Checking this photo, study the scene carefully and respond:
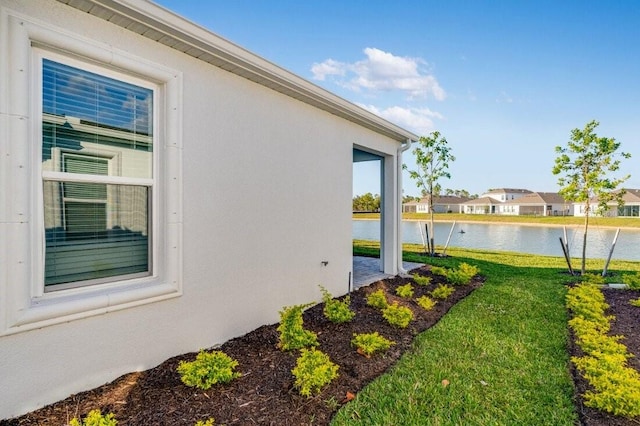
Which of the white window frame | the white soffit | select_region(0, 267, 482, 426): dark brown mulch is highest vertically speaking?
the white soffit

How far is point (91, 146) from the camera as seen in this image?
286cm

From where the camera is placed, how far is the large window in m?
2.64

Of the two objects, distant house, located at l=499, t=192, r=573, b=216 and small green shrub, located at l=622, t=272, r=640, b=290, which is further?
distant house, located at l=499, t=192, r=573, b=216

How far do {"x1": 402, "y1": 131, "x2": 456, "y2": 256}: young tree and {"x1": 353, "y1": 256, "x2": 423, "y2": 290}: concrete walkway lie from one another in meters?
2.97

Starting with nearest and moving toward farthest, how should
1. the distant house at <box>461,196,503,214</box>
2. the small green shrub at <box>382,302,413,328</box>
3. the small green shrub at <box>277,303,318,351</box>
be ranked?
1. the small green shrub at <box>277,303,318,351</box>
2. the small green shrub at <box>382,302,413,328</box>
3. the distant house at <box>461,196,503,214</box>

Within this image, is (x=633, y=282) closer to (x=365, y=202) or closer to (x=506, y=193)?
(x=365, y=202)

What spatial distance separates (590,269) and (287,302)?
A: 922 centimetres

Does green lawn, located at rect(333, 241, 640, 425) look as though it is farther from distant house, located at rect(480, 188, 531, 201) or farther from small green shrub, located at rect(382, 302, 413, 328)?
distant house, located at rect(480, 188, 531, 201)

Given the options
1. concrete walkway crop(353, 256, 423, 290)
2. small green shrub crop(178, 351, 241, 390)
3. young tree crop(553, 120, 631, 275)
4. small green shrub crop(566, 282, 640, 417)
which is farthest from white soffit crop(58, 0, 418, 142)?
young tree crop(553, 120, 631, 275)

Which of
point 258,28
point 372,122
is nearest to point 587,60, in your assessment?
point 372,122

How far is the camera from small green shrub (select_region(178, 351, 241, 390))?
2.78 m

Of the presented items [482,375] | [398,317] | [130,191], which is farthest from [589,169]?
[130,191]

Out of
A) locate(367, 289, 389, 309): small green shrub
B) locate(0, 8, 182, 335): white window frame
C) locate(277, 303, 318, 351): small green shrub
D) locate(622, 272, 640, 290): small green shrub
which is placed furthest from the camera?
locate(622, 272, 640, 290): small green shrub

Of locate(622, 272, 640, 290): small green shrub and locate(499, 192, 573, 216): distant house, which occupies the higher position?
locate(499, 192, 573, 216): distant house
